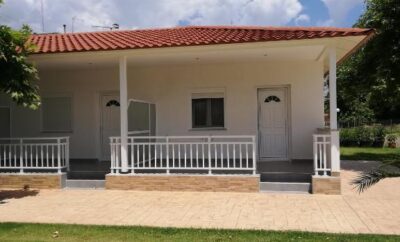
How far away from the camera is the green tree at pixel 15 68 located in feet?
29.1

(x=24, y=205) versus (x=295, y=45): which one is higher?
(x=295, y=45)

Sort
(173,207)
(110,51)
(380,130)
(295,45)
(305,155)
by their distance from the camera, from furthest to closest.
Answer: (380,130)
(305,155)
(110,51)
(295,45)
(173,207)

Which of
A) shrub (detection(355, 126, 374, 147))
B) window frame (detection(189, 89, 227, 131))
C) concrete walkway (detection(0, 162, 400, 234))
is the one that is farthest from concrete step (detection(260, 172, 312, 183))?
shrub (detection(355, 126, 374, 147))

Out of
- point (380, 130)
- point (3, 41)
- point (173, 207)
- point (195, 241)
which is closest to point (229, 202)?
point (173, 207)

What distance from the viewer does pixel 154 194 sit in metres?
9.72

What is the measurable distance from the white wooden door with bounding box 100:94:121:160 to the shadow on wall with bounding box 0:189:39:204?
335cm

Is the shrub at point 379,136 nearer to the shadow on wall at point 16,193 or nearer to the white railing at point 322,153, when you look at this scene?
the white railing at point 322,153

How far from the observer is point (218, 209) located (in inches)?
316

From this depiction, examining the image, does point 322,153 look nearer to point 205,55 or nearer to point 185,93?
point 205,55

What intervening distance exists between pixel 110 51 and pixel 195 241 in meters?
5.79

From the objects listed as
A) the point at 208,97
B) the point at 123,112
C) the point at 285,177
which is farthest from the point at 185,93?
the point at 285,177

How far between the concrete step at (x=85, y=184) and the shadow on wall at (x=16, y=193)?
29.7 inches

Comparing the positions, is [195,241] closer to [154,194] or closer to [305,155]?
[154,194]

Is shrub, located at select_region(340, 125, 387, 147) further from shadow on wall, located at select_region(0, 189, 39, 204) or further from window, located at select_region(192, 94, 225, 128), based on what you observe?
shadow on wall, located at select_region(0, 189, 39, 204)
